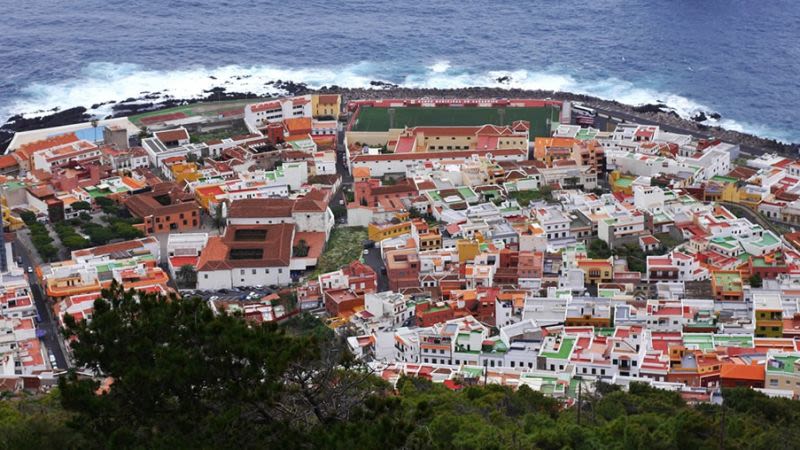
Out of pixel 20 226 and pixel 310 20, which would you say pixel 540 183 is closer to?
pixel 20 226

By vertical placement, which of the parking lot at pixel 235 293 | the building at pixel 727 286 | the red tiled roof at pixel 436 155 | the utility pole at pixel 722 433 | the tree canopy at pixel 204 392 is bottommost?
the parking lot at pixel 235 293

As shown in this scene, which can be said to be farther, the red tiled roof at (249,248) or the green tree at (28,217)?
the green tree at (28,217)

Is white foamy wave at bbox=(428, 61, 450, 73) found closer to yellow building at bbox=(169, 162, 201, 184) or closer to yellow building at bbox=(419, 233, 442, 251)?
A: yellow building at bbox=(169, 162, 201, 184)

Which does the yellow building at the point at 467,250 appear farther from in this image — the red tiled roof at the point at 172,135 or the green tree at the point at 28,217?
the red tiled roof at the point at 172,135

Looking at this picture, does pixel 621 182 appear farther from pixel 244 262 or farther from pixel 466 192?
pixel 244 262

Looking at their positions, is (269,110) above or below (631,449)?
below

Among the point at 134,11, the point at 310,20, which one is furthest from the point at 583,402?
the point at 134,11

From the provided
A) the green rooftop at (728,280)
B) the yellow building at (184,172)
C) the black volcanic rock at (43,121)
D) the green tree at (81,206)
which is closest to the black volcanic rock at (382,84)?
the black volcanic rock at (43,121)
